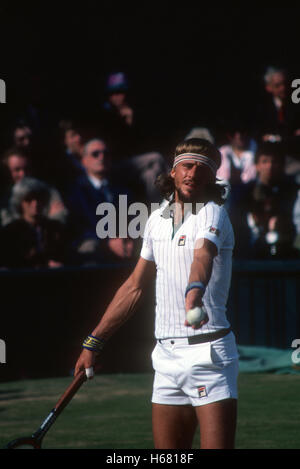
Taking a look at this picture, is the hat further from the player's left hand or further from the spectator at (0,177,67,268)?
the player's left hand

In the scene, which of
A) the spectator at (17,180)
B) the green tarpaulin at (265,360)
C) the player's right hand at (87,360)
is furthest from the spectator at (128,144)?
the player's right hand at (87,360)

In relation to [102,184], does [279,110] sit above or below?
above

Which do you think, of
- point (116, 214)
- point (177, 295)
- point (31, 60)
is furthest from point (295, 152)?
point (177, 295)

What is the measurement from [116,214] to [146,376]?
1866 millimetres

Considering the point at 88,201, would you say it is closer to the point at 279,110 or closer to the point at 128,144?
the point at 128,144

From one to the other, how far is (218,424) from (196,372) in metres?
0.27

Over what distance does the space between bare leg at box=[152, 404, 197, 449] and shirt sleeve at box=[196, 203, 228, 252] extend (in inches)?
33.0

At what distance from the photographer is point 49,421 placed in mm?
4879

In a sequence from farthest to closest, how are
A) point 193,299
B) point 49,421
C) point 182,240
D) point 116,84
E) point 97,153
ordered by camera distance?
1. point 116,84
2. point 97,153
3. point 49,421
4. point 182,240
5. point 193,299

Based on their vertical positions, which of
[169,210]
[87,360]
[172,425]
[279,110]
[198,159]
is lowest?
[172,425]

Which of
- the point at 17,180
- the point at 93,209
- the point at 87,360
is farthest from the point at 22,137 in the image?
the point at 87,360

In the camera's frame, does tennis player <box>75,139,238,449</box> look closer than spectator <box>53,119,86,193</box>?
Yes

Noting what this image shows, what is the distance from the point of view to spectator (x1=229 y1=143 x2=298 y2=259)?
440 inches

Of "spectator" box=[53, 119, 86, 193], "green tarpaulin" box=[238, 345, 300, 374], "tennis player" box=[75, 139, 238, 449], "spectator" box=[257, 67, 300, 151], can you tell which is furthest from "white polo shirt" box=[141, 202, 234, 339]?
"spectator" box=[257, 67, 300, 151]
